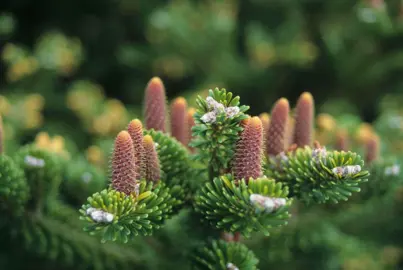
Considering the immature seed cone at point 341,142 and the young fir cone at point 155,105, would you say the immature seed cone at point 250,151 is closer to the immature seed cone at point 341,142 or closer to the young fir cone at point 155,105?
the young fir cone at point 155,105

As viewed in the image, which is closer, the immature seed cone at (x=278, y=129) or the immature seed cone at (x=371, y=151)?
the immature seed cone at (x=278, y=129)

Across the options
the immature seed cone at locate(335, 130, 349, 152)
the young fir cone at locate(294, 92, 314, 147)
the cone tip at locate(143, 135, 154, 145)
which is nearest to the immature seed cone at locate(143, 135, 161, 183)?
the cone tip at locate(143, 135, 154, 145)

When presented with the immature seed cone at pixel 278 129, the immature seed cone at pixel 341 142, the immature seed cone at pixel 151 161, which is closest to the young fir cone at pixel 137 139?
the immature seed cone at pixel 151 161

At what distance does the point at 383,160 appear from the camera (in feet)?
3.44

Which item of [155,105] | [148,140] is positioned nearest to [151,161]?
[148,140]

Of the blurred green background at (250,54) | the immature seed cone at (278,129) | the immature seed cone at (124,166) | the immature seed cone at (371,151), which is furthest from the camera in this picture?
the blurred green background at (250,54)

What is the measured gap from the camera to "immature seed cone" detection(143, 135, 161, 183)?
2.55 feet

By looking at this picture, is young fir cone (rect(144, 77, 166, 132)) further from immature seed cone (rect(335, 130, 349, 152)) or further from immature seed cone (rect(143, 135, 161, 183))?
immature seed cone (rect(335, 130, 349, 152))

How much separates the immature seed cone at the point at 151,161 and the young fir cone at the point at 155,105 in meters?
→ 0.13

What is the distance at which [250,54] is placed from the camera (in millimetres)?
1954

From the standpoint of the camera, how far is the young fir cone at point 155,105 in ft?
2.96

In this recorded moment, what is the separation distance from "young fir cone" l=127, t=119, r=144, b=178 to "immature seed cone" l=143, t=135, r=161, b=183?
1 centimetres

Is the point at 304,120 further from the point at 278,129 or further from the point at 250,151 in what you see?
A: the point at 250,151

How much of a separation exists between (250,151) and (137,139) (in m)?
0.16
